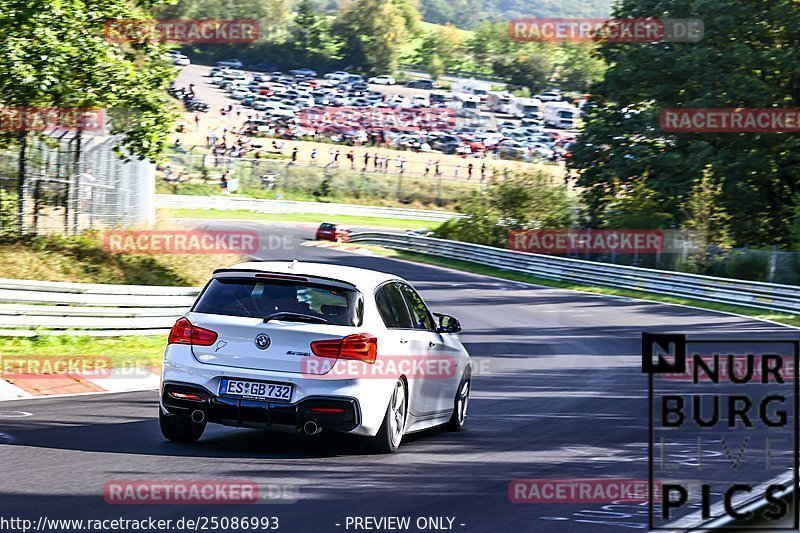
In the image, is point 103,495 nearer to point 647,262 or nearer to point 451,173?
point 647,262

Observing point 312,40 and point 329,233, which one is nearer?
point 329,233

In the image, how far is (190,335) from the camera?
9.41m

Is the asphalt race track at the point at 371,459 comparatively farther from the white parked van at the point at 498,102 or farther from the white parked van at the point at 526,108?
the white parked van at the point at 498,102

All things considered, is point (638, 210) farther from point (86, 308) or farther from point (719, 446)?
point (719, 446)

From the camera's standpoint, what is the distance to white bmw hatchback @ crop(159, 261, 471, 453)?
912cm

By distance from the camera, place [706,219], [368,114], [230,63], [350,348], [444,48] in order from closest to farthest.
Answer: [350,348], [706,219], [368,114], [230,63], [444,48]

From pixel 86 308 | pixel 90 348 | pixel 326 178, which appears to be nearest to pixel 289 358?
pixel 90 348

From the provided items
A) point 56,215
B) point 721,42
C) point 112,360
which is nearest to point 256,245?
point 721,42

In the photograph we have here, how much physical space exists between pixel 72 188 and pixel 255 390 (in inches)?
618

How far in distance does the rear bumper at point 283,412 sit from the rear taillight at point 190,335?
386 mm

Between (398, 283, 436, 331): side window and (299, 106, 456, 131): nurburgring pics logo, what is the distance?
3099 inches

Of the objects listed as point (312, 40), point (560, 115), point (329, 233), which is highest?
point (312, 40)

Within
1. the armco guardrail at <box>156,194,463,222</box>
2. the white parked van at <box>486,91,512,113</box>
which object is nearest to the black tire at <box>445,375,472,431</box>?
the armco guardrail at <box>156,194,463,222</box>

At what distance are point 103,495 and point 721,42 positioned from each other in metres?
40.4
